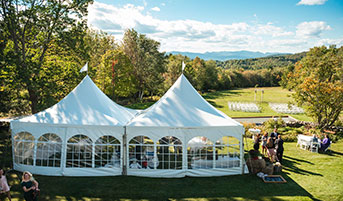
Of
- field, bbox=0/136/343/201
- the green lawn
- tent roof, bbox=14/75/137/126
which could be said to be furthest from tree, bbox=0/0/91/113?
the green lawn

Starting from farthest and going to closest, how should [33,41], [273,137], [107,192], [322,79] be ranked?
[322,79] → [33,41] → [273,137] → [107,192]

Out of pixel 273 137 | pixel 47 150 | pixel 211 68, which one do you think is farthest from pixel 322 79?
pixel 211 68

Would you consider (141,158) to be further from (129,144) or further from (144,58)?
(144,58)

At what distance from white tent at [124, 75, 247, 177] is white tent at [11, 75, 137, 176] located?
29.8 inches

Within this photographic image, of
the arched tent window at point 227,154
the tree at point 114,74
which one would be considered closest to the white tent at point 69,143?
the arched tent window at point 227,154

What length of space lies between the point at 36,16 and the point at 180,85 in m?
9.76

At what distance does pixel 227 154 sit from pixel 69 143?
615 centimetres

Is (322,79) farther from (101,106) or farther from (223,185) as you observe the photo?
(101,106)

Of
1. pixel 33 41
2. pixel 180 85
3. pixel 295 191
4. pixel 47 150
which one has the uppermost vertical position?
pixel 33 41

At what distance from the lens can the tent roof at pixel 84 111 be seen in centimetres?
867

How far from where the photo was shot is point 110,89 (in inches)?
1025

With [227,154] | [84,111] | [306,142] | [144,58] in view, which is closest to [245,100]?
[144,58]

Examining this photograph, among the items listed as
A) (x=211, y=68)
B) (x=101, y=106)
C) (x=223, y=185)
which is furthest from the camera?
(x=211, y=68)

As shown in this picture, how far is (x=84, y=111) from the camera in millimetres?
9156
